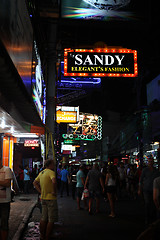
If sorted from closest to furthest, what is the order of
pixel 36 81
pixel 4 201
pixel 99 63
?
pixel 4 201 → pixel 99 63 → pixel 36 81

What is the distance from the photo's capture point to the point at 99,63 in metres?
12.3

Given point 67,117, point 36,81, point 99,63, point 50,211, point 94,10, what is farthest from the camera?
point 67,117

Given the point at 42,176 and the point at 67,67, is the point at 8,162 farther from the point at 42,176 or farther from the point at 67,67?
the point at 42,176

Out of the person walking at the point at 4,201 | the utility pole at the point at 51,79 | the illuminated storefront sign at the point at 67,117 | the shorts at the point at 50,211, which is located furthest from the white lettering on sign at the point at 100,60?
the illuminated storefront sign at the point at 67,117

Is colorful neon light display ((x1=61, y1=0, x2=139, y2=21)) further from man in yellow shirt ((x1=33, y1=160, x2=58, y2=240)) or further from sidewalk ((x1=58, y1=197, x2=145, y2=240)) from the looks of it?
sidewalk ((x1=58, y1=197, x2=145, y2=240))

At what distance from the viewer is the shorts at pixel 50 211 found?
6391mm

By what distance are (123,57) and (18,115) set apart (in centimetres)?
548

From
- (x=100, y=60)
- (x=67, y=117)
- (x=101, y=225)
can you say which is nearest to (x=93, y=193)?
(x=101, y=225)

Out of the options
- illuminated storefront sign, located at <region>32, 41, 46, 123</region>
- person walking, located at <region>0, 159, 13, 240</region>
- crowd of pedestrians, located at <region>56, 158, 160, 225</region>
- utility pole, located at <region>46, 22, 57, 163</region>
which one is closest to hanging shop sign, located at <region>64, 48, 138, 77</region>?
utility pole, located at <region>46, 22, 57, 163</region>

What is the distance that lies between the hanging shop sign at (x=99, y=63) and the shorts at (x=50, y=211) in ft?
22.2

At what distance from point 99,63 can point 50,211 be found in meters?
7.47

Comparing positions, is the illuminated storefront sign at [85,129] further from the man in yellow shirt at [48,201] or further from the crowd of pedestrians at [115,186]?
the man in yellow shirt at [48,201]

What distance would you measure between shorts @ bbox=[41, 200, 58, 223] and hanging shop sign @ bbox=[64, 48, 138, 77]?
266 inches

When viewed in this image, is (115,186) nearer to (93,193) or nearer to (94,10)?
(93,193)
